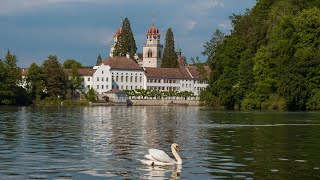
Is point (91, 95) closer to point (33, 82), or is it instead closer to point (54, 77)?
point (54, 77)

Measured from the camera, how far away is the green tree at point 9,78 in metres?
151

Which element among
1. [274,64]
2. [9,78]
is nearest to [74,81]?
[9,78]

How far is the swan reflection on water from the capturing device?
2334cm

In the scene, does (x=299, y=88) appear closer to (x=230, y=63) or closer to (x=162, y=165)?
(x=230, y=63)

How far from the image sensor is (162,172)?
2445cm

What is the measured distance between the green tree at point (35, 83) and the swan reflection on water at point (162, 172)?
468 ft

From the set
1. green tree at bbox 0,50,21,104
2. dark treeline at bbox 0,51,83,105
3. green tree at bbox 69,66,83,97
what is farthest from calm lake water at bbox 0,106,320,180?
green tree at bbox 69,66,83,97

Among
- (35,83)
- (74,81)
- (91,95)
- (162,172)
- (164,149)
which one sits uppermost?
(74,81)

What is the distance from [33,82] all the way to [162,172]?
484ft

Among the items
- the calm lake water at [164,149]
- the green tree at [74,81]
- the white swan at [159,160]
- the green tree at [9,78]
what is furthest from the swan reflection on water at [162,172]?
the green tree at [74,81]

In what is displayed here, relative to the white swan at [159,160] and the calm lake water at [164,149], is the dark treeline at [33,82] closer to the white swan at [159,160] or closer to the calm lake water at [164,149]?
the calm lake water at [164,149]

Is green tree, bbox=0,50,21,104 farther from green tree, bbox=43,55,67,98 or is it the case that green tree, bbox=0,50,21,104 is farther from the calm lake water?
the calm lake water

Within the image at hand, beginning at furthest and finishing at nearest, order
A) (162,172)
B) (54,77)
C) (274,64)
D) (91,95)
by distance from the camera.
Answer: (91,95), (54,77), (274,64), (162,172)

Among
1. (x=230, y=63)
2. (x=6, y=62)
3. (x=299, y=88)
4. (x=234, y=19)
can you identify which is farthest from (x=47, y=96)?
(x=299, y=88)
